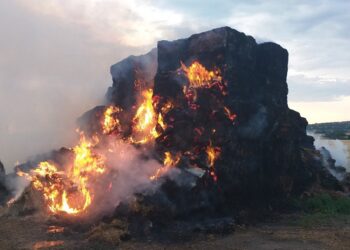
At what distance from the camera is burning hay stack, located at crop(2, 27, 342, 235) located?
26.5 metres

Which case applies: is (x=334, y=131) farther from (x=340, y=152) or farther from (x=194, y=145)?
(x=194, y=145)

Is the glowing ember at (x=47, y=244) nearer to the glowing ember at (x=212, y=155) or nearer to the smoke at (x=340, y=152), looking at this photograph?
the glowing ember at (x=212, y=155)

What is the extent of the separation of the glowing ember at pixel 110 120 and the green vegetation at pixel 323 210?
14082mm

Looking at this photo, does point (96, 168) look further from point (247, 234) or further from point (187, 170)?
point (247, 234)

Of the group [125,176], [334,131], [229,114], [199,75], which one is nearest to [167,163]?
[125,176]

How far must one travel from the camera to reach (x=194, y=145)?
28172mm

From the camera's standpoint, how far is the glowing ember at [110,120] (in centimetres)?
3428

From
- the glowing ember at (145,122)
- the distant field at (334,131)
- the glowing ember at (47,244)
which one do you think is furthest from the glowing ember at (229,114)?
the distant field at (334,131)

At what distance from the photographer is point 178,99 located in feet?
95.3

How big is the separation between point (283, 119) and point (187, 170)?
9285 millimetres

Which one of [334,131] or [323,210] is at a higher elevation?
[334,131]

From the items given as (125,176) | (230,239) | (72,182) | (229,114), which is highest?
(229,114)

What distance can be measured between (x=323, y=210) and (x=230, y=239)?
9644mm

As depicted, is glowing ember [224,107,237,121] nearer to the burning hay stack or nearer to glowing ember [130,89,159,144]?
the burning hay stack
